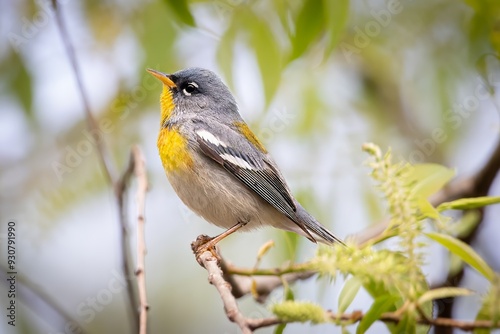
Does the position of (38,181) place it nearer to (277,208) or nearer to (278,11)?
(277,208)

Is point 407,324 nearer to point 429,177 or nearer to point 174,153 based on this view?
point 429,177

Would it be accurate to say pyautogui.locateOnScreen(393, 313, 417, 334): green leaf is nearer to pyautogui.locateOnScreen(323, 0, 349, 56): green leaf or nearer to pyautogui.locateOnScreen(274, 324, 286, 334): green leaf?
pyautogui.locateOnScreen(274, 324, 286, 334): green leaf

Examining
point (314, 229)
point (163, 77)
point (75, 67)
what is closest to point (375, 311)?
point (314, 229)

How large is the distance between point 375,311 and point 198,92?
2.47 metres

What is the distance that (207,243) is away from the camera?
3139 millimetres

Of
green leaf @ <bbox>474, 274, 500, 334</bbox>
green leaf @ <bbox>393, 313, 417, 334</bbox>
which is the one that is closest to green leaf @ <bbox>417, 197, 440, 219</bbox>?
green leaf @ <bbox>393, 313, 417, 334</bbox>

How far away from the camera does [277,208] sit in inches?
133

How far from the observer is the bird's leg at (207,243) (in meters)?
2.98

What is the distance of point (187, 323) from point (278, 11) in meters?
2.79

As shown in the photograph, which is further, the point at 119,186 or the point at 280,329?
the point at 119,186

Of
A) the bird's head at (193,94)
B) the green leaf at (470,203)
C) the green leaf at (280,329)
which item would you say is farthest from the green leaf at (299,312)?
the bird's head at (193,94)

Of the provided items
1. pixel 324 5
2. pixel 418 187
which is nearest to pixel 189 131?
pixel 324 5

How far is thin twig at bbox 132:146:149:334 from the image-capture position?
6.76 ft

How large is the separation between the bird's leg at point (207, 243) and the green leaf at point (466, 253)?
43.6 inches
